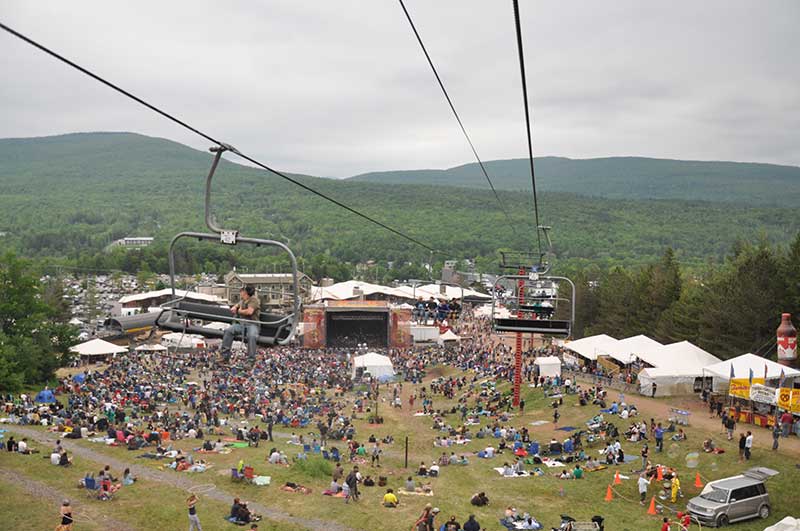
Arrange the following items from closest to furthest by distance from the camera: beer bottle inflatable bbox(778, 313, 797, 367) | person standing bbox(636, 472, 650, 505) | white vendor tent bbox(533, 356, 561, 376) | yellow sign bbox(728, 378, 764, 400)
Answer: person standing bbox(636, 472, 650, 505), yellow sign bbox(728, 378, 764, 400), beer bottle inflatable bbox(778, 313, 797, 367), white vendor tent bbox(533, 356, 561, 376)

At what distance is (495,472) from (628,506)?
4.93m

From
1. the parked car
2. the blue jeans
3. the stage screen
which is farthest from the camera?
the stage screen

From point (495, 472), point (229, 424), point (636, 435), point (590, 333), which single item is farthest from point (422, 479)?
point (590, 333)

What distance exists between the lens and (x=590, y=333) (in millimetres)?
55281

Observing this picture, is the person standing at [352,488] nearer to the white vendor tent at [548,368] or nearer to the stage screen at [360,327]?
the white vendor tent at [548,368]

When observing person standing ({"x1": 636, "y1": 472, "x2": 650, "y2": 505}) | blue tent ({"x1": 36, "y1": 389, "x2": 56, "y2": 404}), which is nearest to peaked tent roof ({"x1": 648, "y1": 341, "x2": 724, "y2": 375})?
person standing ({"x1": 636, "y1": 472, "x2": 650, "y2": 505})

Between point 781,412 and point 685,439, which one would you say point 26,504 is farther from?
point 781,412

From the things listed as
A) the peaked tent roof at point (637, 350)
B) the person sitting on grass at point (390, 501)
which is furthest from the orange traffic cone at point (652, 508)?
the peaked tent roof at point (637, 350)

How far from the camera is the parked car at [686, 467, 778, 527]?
51.9 ft

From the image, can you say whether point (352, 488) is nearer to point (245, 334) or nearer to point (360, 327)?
point (245, 334)

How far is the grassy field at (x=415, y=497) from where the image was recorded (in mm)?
16984

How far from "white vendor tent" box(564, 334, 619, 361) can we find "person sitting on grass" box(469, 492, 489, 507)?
725 inches

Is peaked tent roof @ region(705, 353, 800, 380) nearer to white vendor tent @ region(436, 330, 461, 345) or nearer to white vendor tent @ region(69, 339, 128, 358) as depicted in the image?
white vendor tent @ region(436, 330, 461, 345)

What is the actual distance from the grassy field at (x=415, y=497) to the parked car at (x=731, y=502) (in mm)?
281
